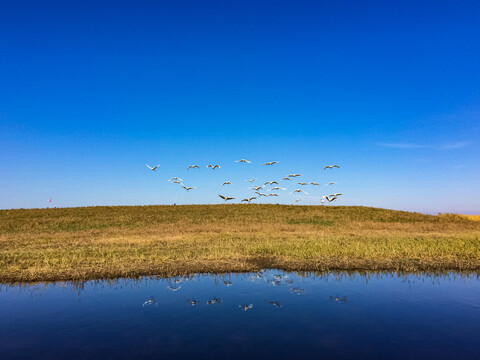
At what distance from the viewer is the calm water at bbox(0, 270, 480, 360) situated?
952 cm

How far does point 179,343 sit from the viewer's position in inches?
392

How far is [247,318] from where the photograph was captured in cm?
1201

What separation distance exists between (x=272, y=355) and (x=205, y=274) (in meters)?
9.55

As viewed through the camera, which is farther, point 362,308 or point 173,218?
point 173,218

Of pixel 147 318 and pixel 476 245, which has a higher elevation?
pixel 476 245

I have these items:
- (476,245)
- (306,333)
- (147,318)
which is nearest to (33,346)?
(147,318)

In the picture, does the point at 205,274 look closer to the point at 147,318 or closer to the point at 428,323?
the point at 147,318

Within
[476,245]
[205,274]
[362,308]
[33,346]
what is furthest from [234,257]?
[476,245]

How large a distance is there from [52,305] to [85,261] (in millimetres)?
7295

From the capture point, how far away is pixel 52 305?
13.7 meters

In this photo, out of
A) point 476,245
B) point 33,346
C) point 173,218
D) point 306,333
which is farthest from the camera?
point 173,218

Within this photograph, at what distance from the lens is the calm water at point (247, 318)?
31.2ft

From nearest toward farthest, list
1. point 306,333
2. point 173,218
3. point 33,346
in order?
point 33,346, point 306,333, point 173,218

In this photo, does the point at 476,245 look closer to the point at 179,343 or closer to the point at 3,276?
the point at 179,343
